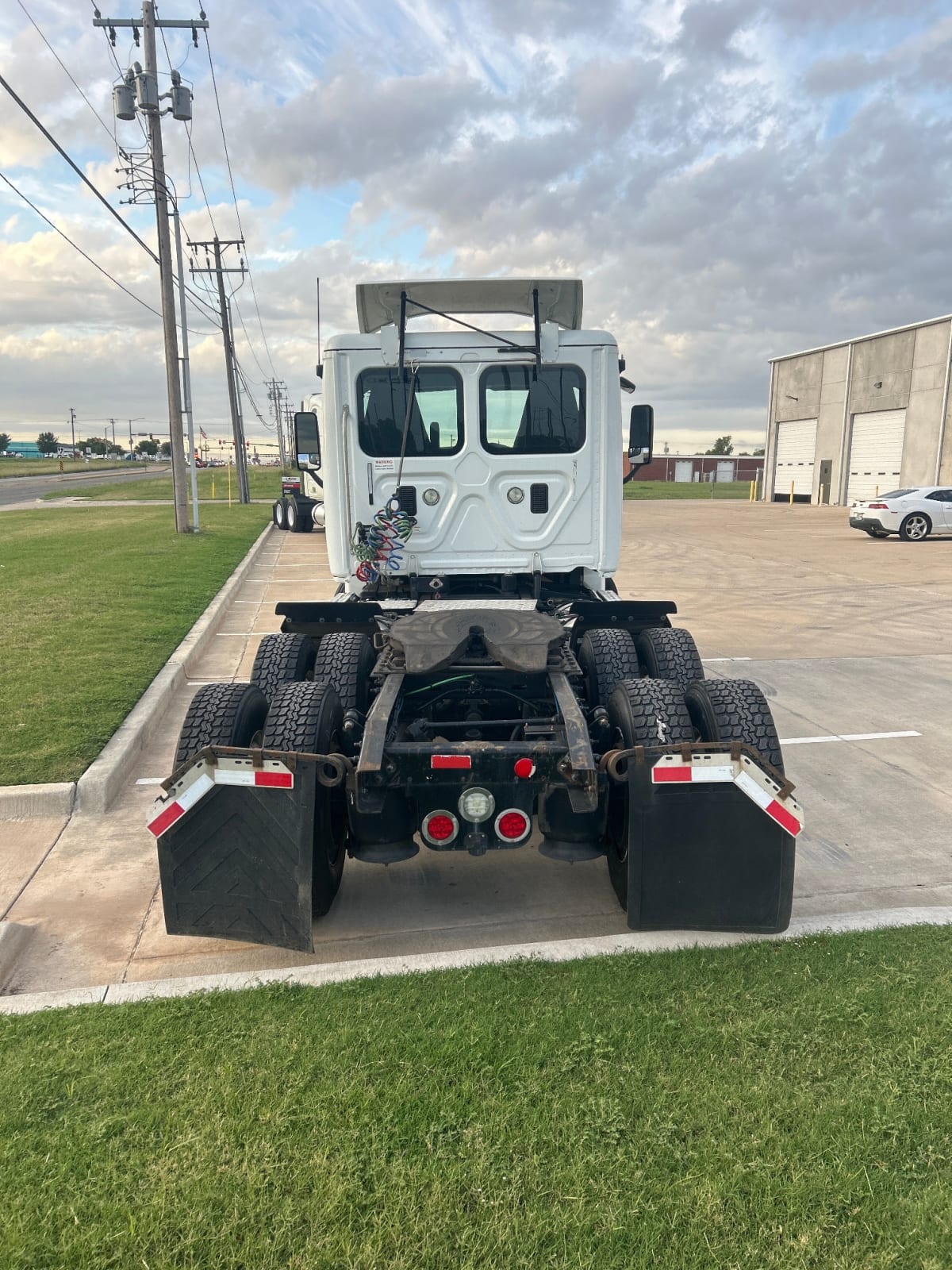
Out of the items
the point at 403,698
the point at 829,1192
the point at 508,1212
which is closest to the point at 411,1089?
the point at 508,1212

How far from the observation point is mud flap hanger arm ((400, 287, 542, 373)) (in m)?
5.68

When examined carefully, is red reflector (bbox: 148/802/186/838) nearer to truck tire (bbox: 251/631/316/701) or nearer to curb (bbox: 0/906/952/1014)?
curb (bbox: 0/906/952/1014)

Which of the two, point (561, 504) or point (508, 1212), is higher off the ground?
point (561, 504)

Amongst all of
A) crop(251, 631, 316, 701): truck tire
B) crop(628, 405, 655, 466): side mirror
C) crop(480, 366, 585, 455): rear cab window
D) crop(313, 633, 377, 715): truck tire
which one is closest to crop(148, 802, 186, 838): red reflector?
crop(313, 633, 377, 715): truck tire

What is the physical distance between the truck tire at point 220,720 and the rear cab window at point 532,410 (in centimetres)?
269

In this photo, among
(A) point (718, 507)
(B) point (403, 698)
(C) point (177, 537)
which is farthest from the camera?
(A) point (718, 507)

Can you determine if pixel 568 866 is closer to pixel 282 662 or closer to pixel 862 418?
pixel 282 662

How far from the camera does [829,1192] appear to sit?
232cm

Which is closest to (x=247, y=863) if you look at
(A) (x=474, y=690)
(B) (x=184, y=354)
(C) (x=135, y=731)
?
(A) (x=474, y=690)

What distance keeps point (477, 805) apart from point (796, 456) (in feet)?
141

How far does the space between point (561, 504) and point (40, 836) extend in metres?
3.81

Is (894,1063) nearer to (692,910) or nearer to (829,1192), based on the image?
(829,1192)

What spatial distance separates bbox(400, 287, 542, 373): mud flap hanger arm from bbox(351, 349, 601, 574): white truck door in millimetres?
110

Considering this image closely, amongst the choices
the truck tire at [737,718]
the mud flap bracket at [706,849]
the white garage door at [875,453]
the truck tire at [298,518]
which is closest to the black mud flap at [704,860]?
the mud flap bracket at [706,849]
